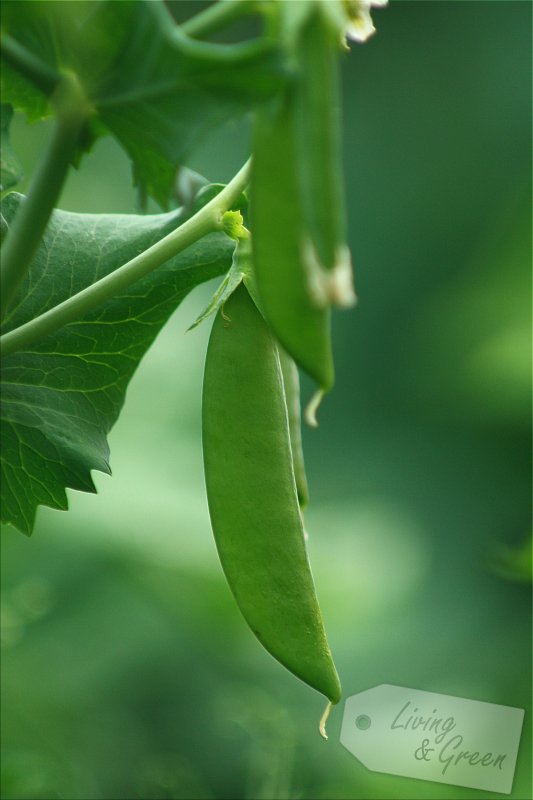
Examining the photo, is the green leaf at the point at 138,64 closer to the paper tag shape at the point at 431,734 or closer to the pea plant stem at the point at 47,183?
the pea plant stem at the point at 47,183

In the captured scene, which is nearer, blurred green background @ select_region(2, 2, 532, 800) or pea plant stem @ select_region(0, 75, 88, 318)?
pea plant stem @ select_region(0, 75, 88, 318)

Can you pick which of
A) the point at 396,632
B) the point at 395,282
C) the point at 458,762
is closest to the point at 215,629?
the point at 396,632

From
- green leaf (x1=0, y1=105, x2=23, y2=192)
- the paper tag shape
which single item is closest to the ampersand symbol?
the paper tag shape

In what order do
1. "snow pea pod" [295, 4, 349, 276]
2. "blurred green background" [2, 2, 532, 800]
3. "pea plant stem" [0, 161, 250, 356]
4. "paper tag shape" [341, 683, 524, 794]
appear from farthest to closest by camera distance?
"blurred green background" [2, 2, 532, 800] < "paper tag shape" [341, 683, 524, 794] < "pea plant stem" [0, 161, 250, 356] < "snow pea pod" [295, 4, 349, 276]

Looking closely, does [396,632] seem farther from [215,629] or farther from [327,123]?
[327,123]

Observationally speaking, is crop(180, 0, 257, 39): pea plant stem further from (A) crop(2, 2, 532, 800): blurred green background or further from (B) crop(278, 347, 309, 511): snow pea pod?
(A) crop(2, 2, 532, 800): blurred green background

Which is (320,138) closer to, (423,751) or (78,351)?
(78,351)

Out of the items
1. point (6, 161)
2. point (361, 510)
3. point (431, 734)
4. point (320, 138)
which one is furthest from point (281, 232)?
point (361, 510)
